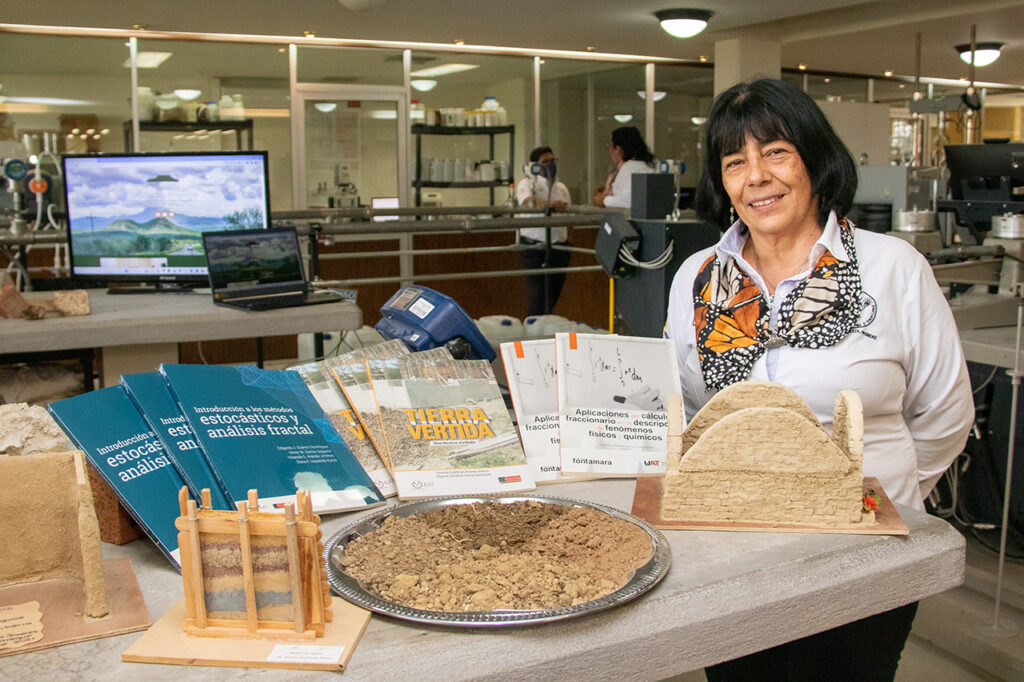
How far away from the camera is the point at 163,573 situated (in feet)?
3.11

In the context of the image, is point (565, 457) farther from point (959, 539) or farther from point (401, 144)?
point (401, 144)

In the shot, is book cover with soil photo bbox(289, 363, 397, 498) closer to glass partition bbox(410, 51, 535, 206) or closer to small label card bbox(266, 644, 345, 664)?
small label card bbox(266, 644, 345, 664)

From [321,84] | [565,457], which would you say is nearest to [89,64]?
[321,84]

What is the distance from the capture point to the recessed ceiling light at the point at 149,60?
7.59 meters

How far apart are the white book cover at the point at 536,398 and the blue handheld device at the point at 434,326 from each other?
0.60ft

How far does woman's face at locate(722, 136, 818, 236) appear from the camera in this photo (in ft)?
4.77

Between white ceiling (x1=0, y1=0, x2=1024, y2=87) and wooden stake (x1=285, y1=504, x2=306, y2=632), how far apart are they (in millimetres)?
6063

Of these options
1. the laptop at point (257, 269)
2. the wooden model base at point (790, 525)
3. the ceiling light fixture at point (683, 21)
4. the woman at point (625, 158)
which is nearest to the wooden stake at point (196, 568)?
the wooden model base at point (790, 525)

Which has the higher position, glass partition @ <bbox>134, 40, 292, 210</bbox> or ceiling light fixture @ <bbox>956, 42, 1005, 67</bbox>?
ceiling light fixture @ <bbox>956, 42, 1005, 67</bbox>

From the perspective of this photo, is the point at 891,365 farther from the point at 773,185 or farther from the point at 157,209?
the point at 157,209

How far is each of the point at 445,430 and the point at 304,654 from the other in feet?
1.58

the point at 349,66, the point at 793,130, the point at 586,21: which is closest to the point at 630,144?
the point at 586,21

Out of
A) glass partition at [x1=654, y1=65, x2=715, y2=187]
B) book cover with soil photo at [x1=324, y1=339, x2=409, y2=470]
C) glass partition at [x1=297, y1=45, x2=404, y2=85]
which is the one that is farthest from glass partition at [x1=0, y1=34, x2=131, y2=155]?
book cover with soil photo at [x1=324, y1=339, x2=409, y2=470]

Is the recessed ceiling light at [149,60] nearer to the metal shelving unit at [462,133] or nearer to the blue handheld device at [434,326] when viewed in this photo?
the metal shelving unit at [462,133]
